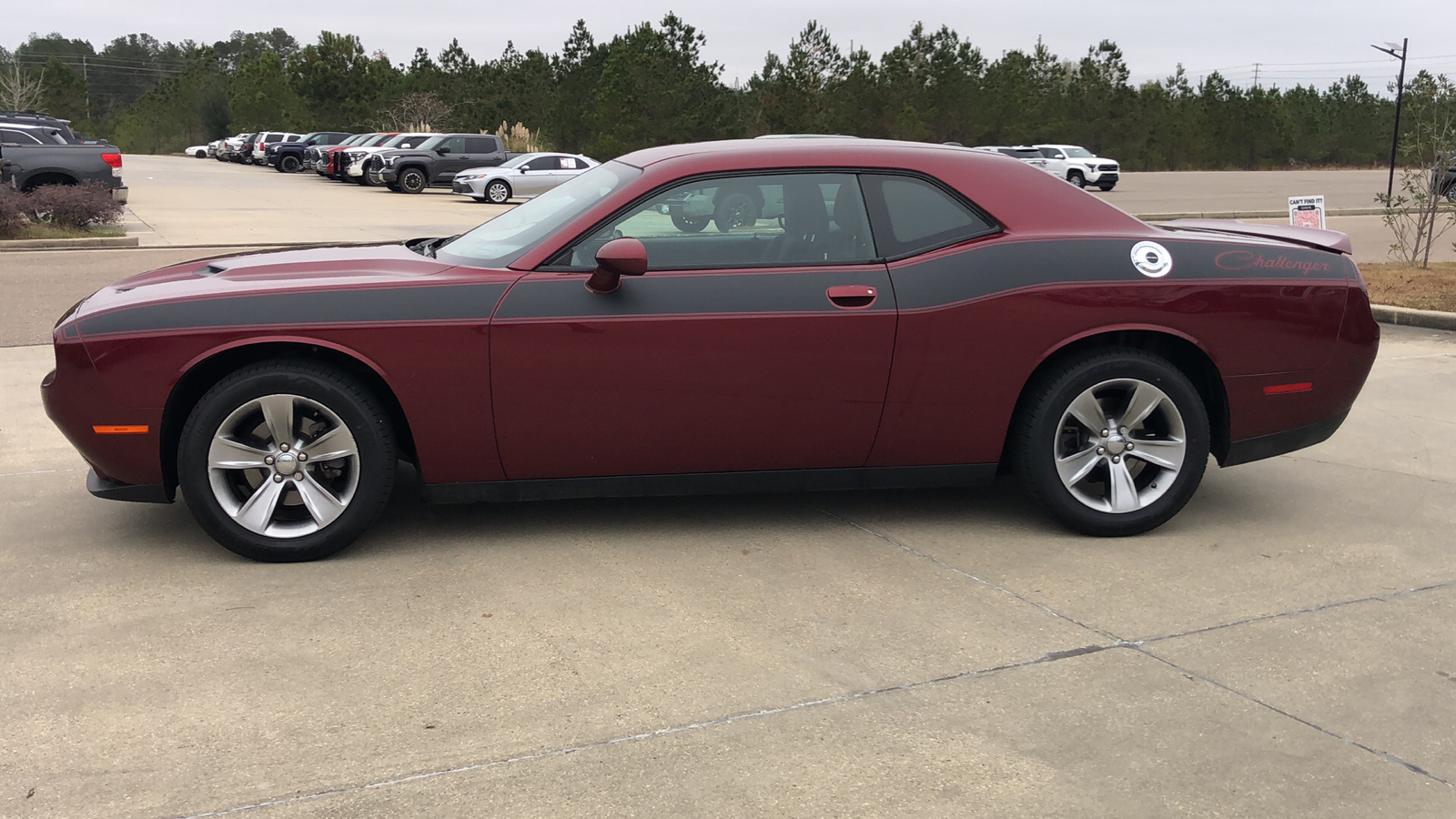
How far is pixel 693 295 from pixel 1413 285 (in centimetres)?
1100

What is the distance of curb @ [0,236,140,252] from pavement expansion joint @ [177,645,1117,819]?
49.0 feet

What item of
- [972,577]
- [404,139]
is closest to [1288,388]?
[972,577]

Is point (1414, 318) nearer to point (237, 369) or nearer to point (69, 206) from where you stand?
point (237, 369)

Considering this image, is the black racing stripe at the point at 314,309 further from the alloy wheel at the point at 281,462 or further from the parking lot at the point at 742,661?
the parking lot at the point at 742,661

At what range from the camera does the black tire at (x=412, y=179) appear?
3266 cm

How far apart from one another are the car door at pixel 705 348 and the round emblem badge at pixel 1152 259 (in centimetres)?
102

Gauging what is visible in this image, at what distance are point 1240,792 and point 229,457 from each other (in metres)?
3.37

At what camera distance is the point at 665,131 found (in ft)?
165

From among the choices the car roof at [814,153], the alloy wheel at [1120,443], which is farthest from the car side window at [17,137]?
the alloy wheel at [1120,443]

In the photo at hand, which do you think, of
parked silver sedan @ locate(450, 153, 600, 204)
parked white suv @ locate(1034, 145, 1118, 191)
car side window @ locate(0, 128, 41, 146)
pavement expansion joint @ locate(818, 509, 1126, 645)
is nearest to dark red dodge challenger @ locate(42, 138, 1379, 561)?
→ pavement expansion joint @ locate(818, 509, 1126, 645)

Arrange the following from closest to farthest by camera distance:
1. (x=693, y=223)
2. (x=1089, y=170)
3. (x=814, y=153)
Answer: (x=693, y=223)
(x=814, y=153)
(x=1089, y=170)

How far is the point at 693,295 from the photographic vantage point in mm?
4430

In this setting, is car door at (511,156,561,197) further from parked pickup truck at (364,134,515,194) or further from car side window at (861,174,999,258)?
car side window at (861,174,999,258)

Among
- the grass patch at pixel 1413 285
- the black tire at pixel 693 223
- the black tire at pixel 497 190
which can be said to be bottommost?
the grass patch at pixel 1413 285
